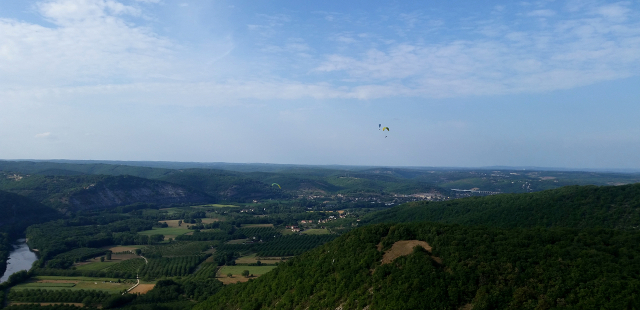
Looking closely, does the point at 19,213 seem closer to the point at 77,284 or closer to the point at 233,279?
the point at 77,284

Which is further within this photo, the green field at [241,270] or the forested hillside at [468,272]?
the green field at [241,270]

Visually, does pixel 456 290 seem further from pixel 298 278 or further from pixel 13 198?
pixel 13 198

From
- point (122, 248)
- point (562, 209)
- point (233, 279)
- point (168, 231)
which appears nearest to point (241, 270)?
point (233, 279)

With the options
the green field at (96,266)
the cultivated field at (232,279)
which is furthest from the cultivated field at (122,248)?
the cultivated field at (232,279)

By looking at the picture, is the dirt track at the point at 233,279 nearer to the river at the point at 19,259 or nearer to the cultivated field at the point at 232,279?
the cultivated field at the point at 232,279

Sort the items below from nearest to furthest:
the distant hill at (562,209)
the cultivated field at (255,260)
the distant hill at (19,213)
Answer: the distant hill at (562,209)
the cultivated field at (255,260)
the distant hill at (19,213)
